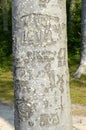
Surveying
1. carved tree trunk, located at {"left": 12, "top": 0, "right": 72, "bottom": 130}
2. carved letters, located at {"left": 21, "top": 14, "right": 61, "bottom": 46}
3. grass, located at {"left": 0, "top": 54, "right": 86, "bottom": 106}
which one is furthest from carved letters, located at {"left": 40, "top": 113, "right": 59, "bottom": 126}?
grass, located at {"left": 0, "top": 54, "right": 86, "bottom": 106}

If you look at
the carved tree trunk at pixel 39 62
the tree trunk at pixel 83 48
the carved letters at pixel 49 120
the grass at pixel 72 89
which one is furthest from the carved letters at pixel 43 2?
the tree trunk at pixel 83 48

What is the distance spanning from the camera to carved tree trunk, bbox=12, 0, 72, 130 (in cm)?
203

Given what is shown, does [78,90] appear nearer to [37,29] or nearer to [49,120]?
[49,120]

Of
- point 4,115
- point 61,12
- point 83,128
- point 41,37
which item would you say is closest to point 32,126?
point 41,37

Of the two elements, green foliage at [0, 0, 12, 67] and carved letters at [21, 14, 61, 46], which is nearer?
carved letters at [21, 14, 61, 46]

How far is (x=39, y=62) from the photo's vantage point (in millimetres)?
2037

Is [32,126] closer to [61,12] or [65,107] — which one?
[65,107]

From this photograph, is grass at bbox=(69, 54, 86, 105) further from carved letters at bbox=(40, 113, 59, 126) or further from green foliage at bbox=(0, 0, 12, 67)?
carved letters at bbox=(40, 113, 59, 126)

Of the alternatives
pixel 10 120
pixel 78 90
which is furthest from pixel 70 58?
pixel 10 120

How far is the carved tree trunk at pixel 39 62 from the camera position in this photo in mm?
2029

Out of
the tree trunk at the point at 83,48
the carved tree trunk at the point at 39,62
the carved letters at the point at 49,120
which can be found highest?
the carved tree trunk at the point at 39,62

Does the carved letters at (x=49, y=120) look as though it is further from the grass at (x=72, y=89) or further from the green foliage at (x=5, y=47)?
the green foliage at (x=5, y=47)

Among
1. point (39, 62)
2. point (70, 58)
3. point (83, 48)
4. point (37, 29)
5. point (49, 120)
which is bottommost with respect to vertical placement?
point (70, 58)

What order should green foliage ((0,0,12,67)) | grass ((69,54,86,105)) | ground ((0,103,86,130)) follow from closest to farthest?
1. ground ((0,103,86,130))
2. grass ((69,54,86,105))
3. green foliage ((0,0,12,67))
